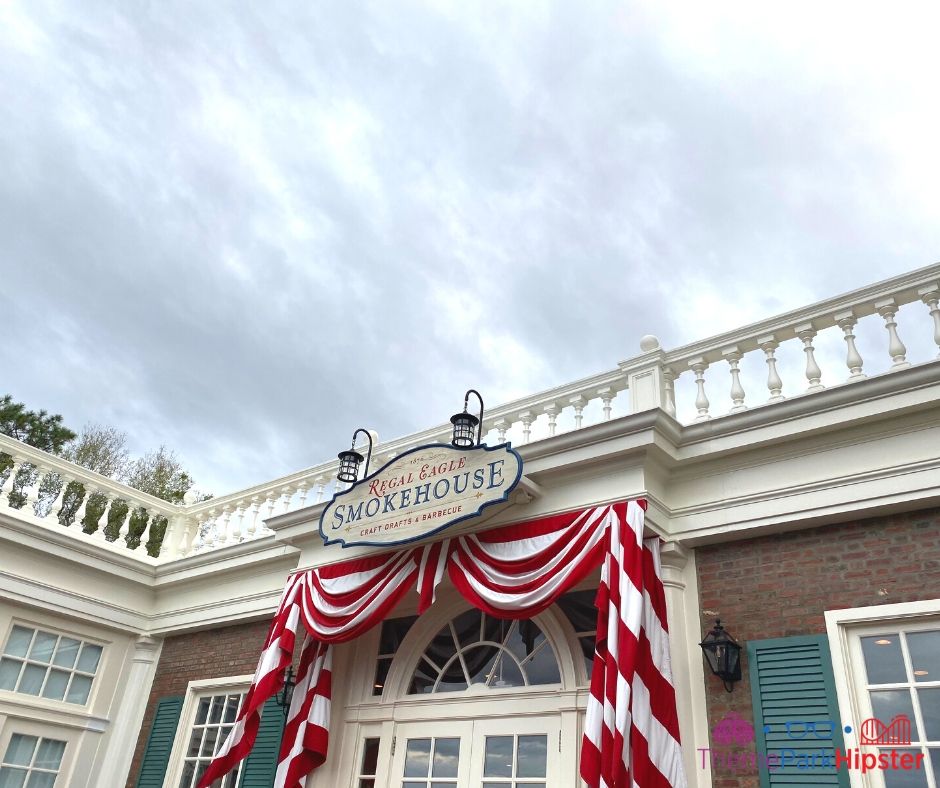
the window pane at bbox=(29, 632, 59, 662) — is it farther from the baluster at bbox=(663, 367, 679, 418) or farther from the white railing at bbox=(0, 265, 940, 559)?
the baluster at bbox=(663, 367, 679, 418)

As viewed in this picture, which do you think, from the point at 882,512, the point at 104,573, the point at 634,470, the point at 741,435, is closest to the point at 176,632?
the point at 104,573

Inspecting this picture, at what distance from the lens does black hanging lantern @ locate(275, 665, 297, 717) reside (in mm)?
6578

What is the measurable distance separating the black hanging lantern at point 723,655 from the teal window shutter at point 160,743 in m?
5.52

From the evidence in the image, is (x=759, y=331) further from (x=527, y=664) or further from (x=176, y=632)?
(x=176, y=632)

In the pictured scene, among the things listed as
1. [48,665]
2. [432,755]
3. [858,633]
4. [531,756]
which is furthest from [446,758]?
[48,665]

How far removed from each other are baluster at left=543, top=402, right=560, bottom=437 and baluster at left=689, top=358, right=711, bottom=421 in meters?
1.13

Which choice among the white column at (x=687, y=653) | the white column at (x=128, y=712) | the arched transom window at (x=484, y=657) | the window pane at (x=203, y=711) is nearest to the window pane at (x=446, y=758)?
the arched transom window at (x=484, y=657)

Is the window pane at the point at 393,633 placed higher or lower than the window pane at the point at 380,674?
higher

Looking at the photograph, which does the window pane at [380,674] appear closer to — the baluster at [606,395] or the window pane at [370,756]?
the window pane at [370,756]

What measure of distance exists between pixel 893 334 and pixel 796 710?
2365 millimetres

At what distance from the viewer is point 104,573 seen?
8.20 metres

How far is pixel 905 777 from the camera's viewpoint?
3.92 meters

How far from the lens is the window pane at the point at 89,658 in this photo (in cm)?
793

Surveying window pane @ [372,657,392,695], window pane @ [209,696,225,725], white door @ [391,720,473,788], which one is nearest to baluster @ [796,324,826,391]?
white door @ [391,720,473,788]
